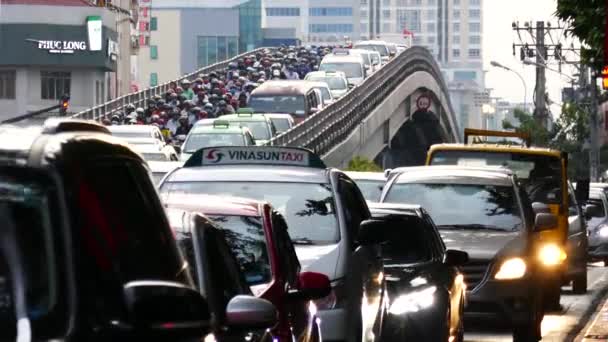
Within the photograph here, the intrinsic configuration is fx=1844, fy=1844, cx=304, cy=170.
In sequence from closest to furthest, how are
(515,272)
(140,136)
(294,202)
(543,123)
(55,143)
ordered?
1. (55,143)
2. (294,202)
3. (515,272)
4. (140,136)
5. (543,123)

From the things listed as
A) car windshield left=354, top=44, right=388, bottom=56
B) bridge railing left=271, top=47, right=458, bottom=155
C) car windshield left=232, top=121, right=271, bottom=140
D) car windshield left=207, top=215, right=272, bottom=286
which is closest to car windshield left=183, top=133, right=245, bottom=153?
bridge railing left=271, top=47, right=458, bottom=155

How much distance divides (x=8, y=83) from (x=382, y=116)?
3362 cm

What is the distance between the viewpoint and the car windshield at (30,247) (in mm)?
4105

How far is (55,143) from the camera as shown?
443 cm

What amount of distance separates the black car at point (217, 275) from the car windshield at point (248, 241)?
1.40 m

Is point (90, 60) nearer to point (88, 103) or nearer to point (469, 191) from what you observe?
point (88, 103)

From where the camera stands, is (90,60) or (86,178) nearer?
(86,178)

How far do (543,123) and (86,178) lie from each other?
8515 cm

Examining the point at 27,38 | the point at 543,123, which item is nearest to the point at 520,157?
the point at 543,123

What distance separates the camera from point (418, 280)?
45.9 ft

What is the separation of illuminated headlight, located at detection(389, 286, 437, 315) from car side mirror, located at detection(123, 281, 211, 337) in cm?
908

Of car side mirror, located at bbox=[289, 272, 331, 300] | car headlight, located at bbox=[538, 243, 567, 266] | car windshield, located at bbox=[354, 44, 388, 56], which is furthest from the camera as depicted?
car windshield, located at bbox=[354, 44, 388, 56]

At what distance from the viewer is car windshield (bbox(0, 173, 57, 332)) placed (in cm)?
411

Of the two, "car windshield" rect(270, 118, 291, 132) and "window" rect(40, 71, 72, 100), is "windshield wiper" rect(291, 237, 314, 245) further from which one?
"window" rect(40, 71, 72, 100)
